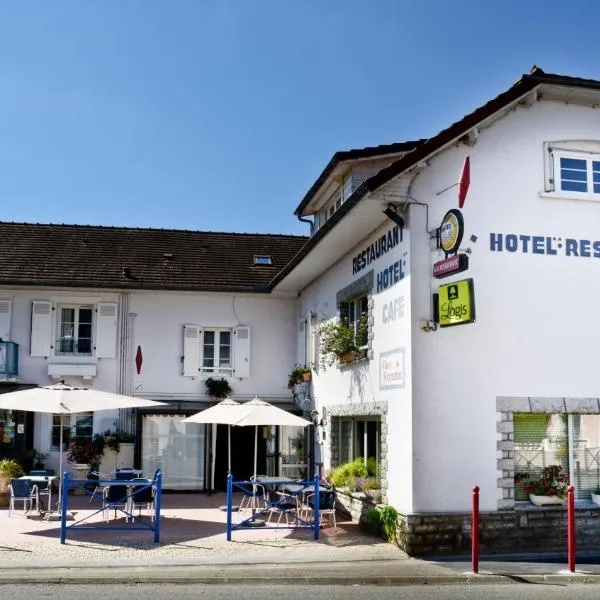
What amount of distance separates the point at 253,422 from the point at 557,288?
5.38 m

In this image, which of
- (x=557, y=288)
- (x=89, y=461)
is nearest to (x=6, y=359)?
(x=89, y=461)

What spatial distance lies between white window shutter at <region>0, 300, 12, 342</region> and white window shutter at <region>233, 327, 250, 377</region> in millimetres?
5540

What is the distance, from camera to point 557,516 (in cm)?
1158

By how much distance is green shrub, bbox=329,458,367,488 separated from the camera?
13461mm

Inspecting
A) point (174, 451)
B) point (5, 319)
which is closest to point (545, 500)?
point (174, 451)

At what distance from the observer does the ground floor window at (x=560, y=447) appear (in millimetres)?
11820

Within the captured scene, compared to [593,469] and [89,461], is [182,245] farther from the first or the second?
[593,469]

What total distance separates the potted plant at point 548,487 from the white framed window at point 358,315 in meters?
3.77

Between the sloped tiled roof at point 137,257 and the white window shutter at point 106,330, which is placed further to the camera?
the sloped tiled roof at point 137,257

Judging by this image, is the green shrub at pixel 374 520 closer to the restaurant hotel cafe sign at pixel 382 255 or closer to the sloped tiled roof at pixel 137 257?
the restaurant hotel cafe sign at pixel 382 255

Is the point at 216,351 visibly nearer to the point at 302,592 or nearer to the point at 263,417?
the point at 263,417

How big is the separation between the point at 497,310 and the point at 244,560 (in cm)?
500

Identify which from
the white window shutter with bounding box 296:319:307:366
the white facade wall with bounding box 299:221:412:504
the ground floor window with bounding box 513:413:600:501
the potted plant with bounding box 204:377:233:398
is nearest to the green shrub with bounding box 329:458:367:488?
the white facade wall with bounding box 299:221:412:504

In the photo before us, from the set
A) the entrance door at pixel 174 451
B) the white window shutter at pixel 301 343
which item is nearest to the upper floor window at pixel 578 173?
the white window shutter at pixel 301 343
